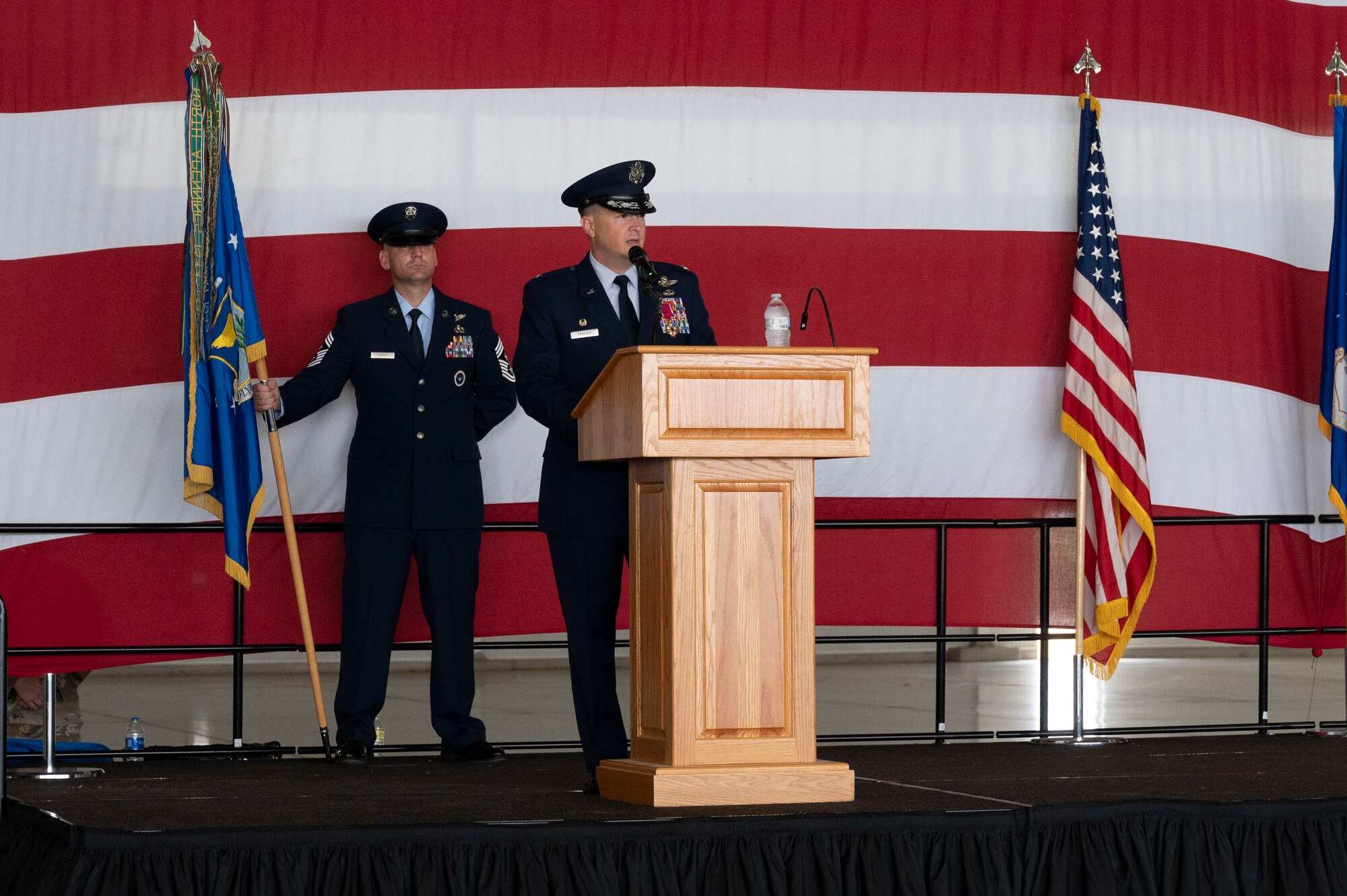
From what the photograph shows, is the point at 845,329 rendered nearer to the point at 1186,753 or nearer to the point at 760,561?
the point at 1186,753

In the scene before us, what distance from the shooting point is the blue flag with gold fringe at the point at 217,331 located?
3.78 m

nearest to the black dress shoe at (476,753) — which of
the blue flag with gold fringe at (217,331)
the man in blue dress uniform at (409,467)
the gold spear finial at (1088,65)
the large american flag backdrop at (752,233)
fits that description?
the man in blue dress uniform at (409,467)

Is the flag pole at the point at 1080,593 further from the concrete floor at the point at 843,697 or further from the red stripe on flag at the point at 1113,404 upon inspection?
the concrete floor at the point at 843,697

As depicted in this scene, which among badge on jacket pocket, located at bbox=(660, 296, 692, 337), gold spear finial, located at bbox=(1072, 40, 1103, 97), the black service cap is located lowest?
badge on jacket pocket, located at bbox=(660, 296, 692, 337)

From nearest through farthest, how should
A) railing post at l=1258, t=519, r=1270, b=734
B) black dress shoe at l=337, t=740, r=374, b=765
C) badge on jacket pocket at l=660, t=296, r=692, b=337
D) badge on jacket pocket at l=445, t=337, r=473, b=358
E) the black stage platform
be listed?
the black stage platform → badge on jacket pocket at l=660, t=296, r=692, b=337 → black dress shoe at l=337, t=740, r=374, b=765 → badge on jacket pocket at l=445, t=337, r=473, b=358 → railing post at l=1258, t=519, r=1270, b=734

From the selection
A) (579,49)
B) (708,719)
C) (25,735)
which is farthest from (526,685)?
(708,719)

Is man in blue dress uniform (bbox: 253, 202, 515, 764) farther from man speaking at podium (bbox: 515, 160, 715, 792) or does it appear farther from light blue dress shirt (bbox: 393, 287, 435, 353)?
man speaking at podium (bbox: 515, 160, 715, 792)

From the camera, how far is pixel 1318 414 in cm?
454

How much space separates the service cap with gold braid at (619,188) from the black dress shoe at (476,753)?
161 cm

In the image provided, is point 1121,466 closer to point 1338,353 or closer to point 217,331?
point 1338,353

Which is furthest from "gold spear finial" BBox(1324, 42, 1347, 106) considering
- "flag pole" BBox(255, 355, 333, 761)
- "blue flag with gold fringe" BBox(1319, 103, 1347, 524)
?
"flag pole" BBox(255, 355, 333, 761)

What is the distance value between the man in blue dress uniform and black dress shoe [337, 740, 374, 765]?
0.06ft

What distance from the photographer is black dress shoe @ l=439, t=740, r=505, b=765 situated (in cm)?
396

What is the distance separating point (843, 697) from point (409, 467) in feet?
19.3
